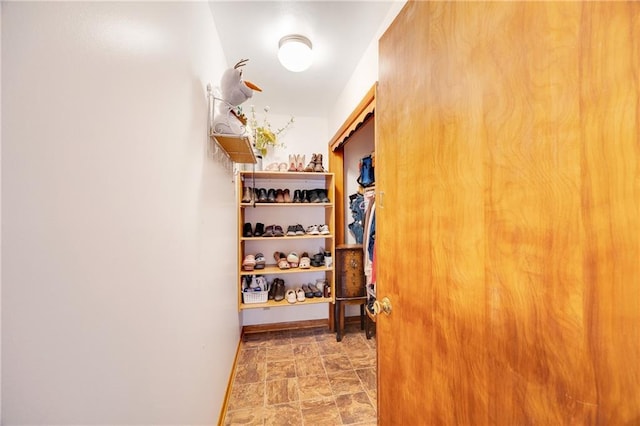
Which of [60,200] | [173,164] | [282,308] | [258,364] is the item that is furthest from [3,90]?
[282,308]

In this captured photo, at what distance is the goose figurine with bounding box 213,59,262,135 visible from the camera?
1.08 metres

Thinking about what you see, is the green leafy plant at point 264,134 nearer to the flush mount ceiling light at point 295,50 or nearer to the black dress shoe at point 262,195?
the black dress shoe at point 262,195

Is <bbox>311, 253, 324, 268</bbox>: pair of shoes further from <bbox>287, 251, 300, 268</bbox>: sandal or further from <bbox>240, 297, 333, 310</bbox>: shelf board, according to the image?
<bbox>240, 297, 333, 310</bbox>: shelf board

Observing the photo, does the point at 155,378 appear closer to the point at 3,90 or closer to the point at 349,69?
the point at 3,90

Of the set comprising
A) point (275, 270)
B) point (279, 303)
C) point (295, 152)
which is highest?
point (295, 152)

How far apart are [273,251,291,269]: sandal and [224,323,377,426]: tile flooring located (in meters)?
0.73

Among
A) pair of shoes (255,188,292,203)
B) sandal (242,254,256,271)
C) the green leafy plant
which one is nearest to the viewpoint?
the green leafy plant

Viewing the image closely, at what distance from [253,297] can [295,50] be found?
206 centimetres

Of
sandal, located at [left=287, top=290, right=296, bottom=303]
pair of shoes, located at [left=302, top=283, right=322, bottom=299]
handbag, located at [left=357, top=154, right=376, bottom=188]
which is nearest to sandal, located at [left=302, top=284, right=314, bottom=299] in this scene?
pair of shoes, located at [left=302, top=283, right=322, bottom=299]

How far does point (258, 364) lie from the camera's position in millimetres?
1868

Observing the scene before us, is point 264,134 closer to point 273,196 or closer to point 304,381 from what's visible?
point 273,196

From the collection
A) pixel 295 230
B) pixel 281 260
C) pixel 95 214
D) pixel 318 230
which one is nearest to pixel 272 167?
pixel 295 230

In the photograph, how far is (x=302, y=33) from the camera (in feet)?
4.59

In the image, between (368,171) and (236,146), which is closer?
(236,146)
